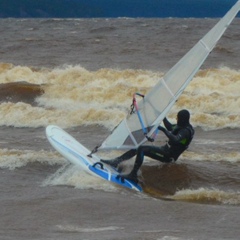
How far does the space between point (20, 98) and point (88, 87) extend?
6.91 feet

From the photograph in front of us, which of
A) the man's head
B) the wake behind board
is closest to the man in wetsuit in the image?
the man's head

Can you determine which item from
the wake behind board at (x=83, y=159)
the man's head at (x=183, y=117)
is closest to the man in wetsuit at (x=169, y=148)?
the man's head at (x=183, y=117)

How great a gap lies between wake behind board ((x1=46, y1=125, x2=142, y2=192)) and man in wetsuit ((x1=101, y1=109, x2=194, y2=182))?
13cm

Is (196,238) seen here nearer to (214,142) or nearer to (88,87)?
(214,142)

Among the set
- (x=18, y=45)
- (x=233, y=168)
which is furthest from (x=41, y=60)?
(x=233, y=168)

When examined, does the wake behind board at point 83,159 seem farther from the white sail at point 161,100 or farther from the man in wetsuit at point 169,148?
the white sail at point 161,100

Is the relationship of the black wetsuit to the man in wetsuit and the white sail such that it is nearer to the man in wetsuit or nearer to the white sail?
the man in wetsuit

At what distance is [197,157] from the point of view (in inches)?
502

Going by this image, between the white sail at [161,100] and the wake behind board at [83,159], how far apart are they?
1.22 feet

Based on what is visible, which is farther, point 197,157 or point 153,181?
point 197,157

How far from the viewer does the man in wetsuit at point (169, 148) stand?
1107 centimetres

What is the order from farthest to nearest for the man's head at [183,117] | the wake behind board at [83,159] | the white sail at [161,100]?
the white sail at [161,100], the man's head at [183,117], the wake behind board at [83,159]

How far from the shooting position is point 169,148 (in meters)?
11.5

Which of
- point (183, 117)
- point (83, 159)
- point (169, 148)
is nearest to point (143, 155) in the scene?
point (169, 148)
